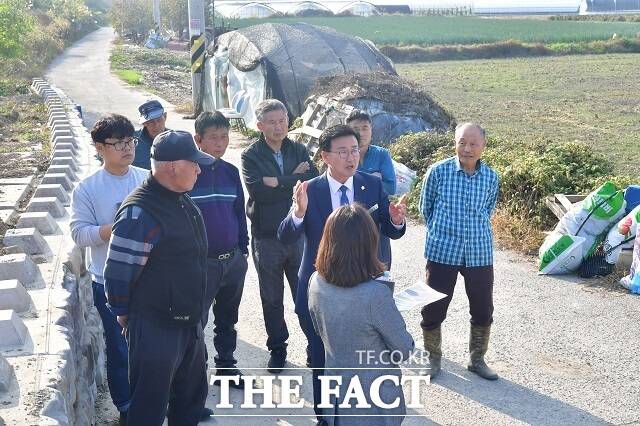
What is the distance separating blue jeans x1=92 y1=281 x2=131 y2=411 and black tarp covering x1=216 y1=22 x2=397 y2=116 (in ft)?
38.0

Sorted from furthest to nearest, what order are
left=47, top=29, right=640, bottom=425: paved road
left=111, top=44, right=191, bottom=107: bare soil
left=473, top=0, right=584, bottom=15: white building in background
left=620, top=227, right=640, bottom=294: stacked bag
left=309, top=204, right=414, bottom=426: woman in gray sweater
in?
1. left=473, top=0, right=584, bottom=15: white building in background
2. left=111, top=44, right=191, bottom=107: bare soil
3. left=620, top=227, right=640, bottom=294: stacked bag
4. left=47, top=29, right=640, bottom=425: paved road
5. left=309, top=204, right=414, bottom=426: woman in gray sweater

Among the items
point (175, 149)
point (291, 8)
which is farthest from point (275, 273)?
point (291, 8)

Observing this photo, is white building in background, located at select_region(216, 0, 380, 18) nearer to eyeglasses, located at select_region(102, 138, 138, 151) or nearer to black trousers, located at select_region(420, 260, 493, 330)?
black trousers, located at select_region(420, 260, 493, 330)

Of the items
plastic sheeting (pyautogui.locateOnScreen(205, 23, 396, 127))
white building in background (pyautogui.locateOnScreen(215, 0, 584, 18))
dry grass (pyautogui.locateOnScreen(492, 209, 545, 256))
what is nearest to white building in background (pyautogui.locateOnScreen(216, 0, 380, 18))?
white building in background (pyautogui.locateOnScreen(215, 0, 584, 18))

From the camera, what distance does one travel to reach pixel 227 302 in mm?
5309

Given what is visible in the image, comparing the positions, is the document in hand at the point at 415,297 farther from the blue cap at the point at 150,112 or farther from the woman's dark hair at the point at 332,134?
the blue cap at the point at 150,112

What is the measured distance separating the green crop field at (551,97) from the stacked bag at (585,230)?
348 centimetres

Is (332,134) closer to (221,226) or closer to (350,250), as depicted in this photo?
(221,226)

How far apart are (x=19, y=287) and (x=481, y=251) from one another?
2928 millimetres

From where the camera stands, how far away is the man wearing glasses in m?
4.44

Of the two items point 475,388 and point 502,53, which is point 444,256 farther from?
point 502,53

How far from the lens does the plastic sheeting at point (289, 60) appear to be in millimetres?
15938

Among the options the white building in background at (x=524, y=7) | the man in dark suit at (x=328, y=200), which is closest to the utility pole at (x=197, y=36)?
the man in dark suit at (x=328, y=200)

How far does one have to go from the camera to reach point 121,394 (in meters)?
4.62
